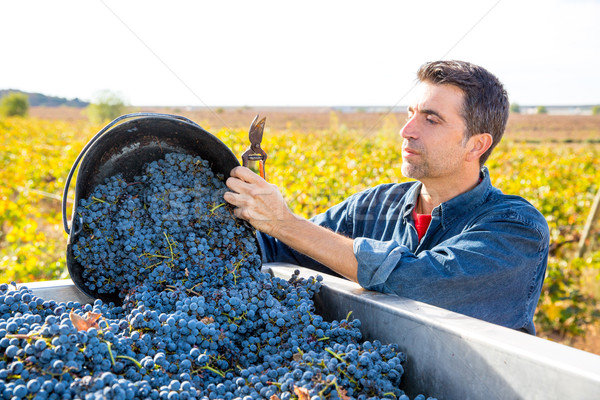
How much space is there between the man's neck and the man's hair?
198 millimetres

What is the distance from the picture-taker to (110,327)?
1097 millimetres

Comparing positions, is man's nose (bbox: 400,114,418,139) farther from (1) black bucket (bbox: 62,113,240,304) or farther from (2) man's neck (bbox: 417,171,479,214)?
(1) black bucket (bbox: 62,113,240,304)

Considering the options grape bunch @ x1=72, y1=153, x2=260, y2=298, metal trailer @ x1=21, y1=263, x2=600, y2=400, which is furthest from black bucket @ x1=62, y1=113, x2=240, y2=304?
metal trailer @ x1=21, y1=263, x2=600, y2=400

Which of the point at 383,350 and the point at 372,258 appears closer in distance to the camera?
the point at 383,350

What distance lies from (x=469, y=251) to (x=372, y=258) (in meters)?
0.33

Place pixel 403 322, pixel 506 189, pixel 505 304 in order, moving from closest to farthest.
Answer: pixel 403 322
pixel 505 304
pixel 506 189

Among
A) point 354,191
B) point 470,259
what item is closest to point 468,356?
point 470,259

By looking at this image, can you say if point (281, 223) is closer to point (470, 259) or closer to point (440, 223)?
point (470, 259)

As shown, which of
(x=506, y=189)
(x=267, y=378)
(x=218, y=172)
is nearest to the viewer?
(x=267, y=378)

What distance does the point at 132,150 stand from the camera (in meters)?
1.61

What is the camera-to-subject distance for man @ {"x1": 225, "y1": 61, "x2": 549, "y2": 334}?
1474mm

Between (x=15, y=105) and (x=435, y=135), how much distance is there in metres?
55.9

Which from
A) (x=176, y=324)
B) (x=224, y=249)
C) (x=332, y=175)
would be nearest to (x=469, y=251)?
(x=224, y=249)

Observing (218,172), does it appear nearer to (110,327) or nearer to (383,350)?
(110,327)
